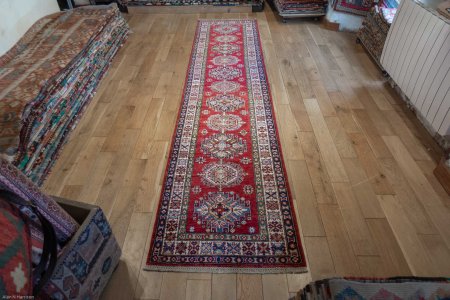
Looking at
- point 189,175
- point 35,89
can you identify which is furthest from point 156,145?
point 35,89

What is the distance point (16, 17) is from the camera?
258 cm

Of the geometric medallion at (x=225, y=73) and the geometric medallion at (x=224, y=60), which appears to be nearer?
the geometric medallion at (x=225, y=73)

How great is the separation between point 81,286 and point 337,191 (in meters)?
1.41

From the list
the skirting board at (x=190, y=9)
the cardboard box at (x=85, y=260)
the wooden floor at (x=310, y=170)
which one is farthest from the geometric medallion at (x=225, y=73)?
the cardboard box at (x=85, y=260)

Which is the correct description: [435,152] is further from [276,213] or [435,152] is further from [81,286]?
[81,286]

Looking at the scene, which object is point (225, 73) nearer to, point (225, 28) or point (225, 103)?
point (225, 103)

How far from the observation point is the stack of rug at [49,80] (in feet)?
5.65

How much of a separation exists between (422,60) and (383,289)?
1.81 meters

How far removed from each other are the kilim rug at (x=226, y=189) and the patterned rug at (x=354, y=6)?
62.8 inches

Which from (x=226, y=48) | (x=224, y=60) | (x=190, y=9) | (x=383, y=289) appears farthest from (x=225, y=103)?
(x=190, y=9)

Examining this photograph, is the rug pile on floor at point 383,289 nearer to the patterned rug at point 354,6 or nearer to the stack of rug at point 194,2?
the patterned rug at point 354,6

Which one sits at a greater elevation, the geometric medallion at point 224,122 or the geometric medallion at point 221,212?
the geometric medallion at point 224,122

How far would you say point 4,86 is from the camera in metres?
1.94

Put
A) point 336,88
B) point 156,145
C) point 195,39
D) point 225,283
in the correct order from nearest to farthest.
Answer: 1. point 225,283
2. point 156,145
3. point 336,88
4. point 195,39
